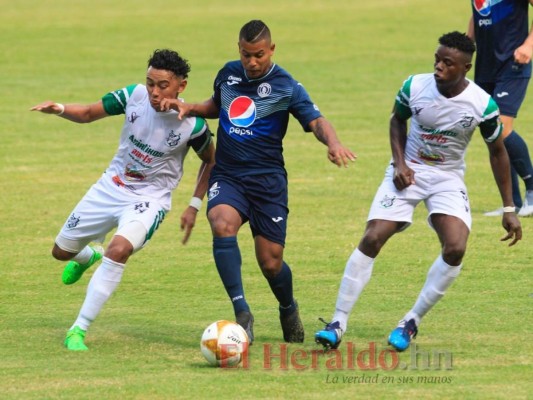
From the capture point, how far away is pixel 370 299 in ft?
36.5

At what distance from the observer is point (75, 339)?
9219mm

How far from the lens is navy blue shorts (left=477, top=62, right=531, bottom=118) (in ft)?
46.8

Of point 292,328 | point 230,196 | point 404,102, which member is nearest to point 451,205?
point 404,102

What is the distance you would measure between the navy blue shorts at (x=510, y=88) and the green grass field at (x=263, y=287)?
1.35 meters

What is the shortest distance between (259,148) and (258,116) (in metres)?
0.25

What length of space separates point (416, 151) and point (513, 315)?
1.74m

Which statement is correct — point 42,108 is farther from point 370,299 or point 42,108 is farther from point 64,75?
point 64,75

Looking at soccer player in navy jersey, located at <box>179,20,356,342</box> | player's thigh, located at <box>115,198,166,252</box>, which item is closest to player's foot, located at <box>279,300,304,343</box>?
soccer player in navy jersey, located at <box>179,20,356,342</box>

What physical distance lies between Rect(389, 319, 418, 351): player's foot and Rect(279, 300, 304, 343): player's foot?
2.43ft

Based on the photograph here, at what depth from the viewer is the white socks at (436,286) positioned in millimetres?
9320

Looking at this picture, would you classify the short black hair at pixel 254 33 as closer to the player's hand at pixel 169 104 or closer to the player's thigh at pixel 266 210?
the player's hand at pixel 169 104

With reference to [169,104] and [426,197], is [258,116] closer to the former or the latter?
[169,104]

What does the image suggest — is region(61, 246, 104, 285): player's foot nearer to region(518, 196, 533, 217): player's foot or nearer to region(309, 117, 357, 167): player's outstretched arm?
region(309, 117, 357, 167): player's outstretched arm

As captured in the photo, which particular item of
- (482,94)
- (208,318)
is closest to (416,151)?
Answer: (482,94)
